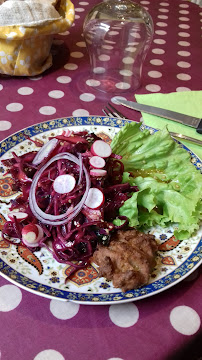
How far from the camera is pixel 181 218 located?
99 centimetres

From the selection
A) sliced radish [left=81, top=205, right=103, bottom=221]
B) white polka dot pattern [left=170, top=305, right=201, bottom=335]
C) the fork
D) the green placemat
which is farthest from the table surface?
the green placemat

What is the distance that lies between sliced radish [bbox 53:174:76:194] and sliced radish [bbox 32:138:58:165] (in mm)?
125

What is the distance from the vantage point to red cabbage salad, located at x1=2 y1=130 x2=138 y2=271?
95 cm

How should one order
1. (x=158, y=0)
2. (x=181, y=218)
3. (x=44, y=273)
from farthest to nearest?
(x=158, y=0)
(x=181, y=218)
(x=44, y=273)

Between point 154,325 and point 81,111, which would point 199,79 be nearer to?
point 81,111

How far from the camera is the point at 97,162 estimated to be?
3.48 ft

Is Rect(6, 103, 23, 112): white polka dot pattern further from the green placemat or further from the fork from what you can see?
the green placemat

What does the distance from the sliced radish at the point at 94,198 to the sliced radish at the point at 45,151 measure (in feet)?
0.70

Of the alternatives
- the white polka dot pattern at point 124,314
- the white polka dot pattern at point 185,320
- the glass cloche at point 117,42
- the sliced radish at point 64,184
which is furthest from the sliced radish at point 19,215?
the glass cloche at point 117,42

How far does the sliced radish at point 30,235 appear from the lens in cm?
92

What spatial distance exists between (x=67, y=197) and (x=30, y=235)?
16cm

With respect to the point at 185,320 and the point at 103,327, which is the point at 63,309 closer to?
the point at 103,327

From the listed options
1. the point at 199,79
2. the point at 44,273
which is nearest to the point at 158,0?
the point at 199,79

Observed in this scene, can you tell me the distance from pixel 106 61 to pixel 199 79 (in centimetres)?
46
